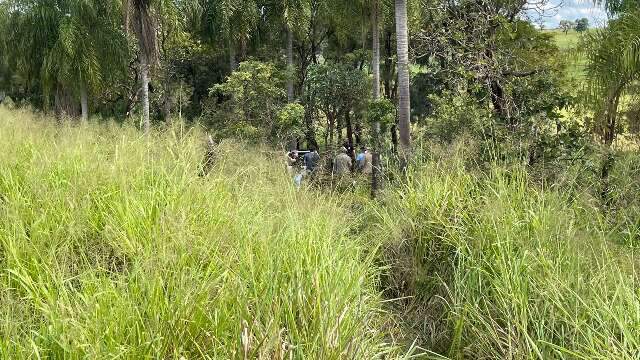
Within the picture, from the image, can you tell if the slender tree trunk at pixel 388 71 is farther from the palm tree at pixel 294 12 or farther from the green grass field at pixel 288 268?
the green grass field at pixel 288 268

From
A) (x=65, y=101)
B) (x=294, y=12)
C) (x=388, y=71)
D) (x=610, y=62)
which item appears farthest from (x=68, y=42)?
(x=610, y=62)

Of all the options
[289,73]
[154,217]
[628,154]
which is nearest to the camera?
[154,217]

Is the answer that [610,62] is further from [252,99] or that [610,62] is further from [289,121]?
[252,99]

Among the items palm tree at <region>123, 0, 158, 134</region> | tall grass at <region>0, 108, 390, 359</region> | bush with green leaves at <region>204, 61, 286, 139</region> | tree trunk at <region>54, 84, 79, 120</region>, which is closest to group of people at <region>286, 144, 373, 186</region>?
tall grass at <region>0, 108, 390, 359</region>

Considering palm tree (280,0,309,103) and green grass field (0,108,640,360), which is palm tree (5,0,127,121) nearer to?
palm tree (280,0,309,103)

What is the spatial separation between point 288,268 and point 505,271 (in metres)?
1.33

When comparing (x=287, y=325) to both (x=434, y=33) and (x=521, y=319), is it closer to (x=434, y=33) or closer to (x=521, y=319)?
(x=521, y=319)

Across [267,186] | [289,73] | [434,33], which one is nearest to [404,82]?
[434,33]

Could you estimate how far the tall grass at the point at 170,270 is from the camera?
224 centimetres

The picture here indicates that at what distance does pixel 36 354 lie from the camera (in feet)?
6.77

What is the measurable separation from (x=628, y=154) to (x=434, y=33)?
360 cm

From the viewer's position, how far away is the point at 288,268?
2.86 metres

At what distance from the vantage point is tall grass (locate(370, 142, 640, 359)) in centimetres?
265

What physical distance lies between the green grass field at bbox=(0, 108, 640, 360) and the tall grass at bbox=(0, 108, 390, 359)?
0.01 metres
